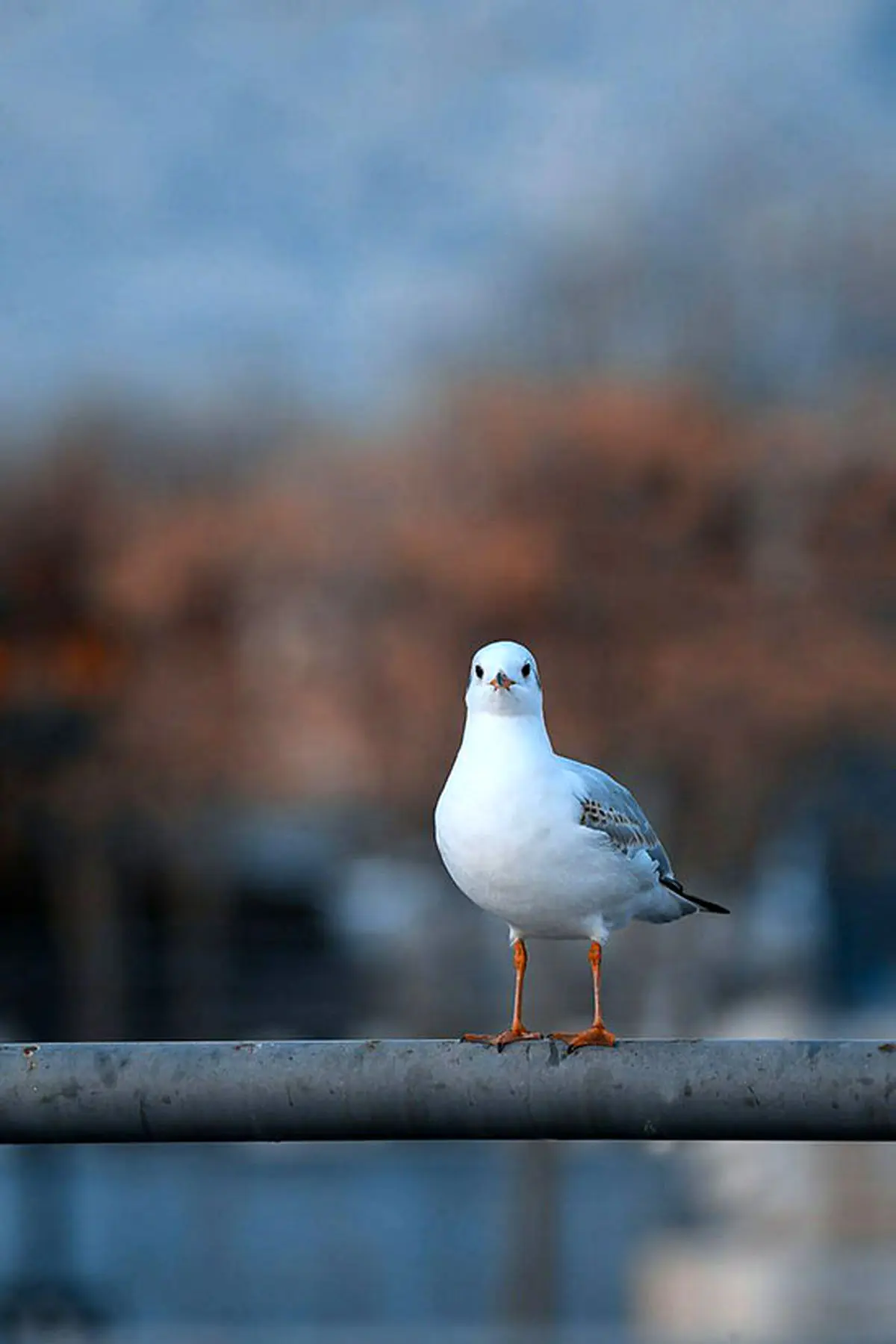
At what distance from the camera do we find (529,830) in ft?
3.78

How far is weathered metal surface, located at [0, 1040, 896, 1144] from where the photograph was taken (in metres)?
0.83

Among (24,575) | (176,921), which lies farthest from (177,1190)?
(24,575)

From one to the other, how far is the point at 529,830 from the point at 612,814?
112mm

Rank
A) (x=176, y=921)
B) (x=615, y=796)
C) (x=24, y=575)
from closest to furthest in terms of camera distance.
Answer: (x=615, y=796), (x=24, y=575), (x=176, y=921)

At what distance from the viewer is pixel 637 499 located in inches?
207

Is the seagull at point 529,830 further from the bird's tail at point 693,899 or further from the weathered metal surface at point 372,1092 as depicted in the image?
the weathered metal surface at point 372,1092

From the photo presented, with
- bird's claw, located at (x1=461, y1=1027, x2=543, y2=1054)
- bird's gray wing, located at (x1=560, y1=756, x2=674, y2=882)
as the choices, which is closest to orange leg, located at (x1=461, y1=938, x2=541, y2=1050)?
bird's claw, located at (x1=461, y1=1027, x2=543, y2=1054)

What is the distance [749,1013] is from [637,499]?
1.83 m

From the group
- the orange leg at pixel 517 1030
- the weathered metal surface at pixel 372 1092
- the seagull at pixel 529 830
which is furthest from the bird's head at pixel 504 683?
the weathered metal surface at pixel 372 1092

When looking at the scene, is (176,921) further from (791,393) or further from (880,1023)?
(791,393)

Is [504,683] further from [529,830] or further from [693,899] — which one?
[693,899]

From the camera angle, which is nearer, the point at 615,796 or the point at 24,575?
the point at 615,796

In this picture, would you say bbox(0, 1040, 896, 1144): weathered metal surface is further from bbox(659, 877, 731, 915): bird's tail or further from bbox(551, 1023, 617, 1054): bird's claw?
bbox(659, 877, 731, 915): bird's tail

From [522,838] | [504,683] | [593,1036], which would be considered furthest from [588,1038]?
[504,683]
